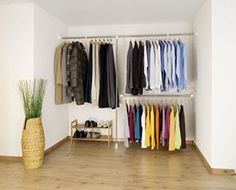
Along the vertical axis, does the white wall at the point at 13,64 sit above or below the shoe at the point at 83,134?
above

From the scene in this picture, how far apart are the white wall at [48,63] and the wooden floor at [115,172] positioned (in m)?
0.43

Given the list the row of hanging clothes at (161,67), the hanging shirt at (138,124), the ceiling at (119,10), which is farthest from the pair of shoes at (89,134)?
the ceiling at (119,10)

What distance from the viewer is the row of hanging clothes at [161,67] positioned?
12.2ft

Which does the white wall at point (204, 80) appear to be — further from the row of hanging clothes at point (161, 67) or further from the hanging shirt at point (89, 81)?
the hanging shirt at point (89, 81)

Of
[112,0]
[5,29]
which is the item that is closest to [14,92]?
[5,29]

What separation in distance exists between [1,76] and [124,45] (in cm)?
228

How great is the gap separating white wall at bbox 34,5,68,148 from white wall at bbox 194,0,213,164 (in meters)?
2.44

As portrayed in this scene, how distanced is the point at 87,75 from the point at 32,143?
1610 mm

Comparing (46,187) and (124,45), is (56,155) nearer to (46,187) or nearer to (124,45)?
(46,187)

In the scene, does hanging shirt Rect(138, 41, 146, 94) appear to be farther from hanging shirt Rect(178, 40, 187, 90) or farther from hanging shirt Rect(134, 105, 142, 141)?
hanging shirt Rect(178, 40, 187, 90)

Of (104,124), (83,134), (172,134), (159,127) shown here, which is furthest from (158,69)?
(83,134)

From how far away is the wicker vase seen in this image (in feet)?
9.91

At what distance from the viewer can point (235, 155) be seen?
286 centimetres

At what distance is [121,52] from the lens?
4.57 m
